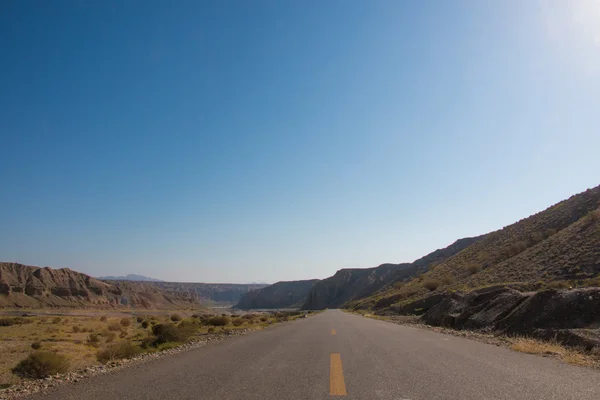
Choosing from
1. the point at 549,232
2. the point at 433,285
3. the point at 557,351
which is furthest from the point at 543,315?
the point at 433,285

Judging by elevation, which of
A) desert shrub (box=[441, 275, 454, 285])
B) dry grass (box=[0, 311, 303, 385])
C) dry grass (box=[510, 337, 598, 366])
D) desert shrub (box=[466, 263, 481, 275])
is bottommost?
dry grass (box=[0, 311, 303, 385])

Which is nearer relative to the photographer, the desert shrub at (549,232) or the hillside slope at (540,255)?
the hillside slope at (540,255)

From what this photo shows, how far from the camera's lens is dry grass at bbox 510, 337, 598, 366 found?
26.8 feet

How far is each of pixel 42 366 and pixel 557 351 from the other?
45.5ft

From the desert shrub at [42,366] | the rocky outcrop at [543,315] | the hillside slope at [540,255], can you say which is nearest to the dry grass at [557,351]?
the rocky outcrop at [543,315]

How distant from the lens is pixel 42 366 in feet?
33.1

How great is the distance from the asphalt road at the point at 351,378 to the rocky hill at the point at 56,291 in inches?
4011

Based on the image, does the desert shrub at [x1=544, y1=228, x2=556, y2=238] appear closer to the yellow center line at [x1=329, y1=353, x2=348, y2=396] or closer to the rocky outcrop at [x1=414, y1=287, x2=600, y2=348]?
the rocky outcrop at [x1=414, y1=287, x2=600, y2=348]

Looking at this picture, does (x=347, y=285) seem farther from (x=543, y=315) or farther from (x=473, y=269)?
(x=543, y=315)

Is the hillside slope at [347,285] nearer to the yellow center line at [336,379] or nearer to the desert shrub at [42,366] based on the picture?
the desert shrub at [42,366]

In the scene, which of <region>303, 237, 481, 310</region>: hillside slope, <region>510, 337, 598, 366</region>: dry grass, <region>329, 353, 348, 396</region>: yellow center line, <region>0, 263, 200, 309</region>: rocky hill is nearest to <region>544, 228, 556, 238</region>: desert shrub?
<region>510, 337, 598, 366</region>: dry grass

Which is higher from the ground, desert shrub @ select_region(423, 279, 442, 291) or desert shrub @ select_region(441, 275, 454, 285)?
desert shrub @ select_region(441, 275, 454, 285)

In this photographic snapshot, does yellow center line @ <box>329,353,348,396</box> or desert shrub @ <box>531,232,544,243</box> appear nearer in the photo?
yellow center line @ <box>329,353,348,396</box>

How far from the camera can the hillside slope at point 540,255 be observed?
26500mm
